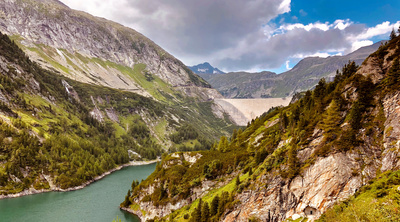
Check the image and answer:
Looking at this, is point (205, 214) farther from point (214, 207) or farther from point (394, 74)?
point (394, 74)

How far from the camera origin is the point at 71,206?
308 ft

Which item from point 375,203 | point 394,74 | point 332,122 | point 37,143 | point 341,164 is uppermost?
point 37,143

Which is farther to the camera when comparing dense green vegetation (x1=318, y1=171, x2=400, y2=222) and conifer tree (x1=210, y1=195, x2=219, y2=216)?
conifer tree (x1=210, y1=195, x2=219, y2=216)

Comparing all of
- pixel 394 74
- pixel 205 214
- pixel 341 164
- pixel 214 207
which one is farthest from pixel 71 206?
pixel 394 74

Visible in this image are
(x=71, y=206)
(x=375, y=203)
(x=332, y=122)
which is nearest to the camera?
(x=375, y=203)

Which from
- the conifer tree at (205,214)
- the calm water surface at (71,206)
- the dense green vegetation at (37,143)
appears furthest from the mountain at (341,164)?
the dense green vegetation at (37,143)

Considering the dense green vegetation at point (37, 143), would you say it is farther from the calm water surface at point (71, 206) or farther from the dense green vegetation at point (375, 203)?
the dense green vegetation at point (375, 203)

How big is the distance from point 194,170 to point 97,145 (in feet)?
494

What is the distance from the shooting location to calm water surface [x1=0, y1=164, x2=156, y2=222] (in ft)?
268

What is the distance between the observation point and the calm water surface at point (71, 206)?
8156 centimetres

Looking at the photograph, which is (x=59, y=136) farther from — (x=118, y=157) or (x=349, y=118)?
(x=349, y=118)

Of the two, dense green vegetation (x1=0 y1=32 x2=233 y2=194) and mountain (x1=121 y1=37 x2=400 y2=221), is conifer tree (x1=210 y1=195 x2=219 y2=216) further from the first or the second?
dense green vegetation (x1=0 y1=32 x2=233 y2=194)

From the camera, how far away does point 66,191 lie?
4611 inches

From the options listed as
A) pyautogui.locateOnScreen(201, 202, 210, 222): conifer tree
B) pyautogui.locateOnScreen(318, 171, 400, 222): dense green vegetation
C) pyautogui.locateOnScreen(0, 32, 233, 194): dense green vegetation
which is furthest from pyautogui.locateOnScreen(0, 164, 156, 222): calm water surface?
pyautogui.locateOnScreen(318, 171, 400, 222): dense green vegetation
